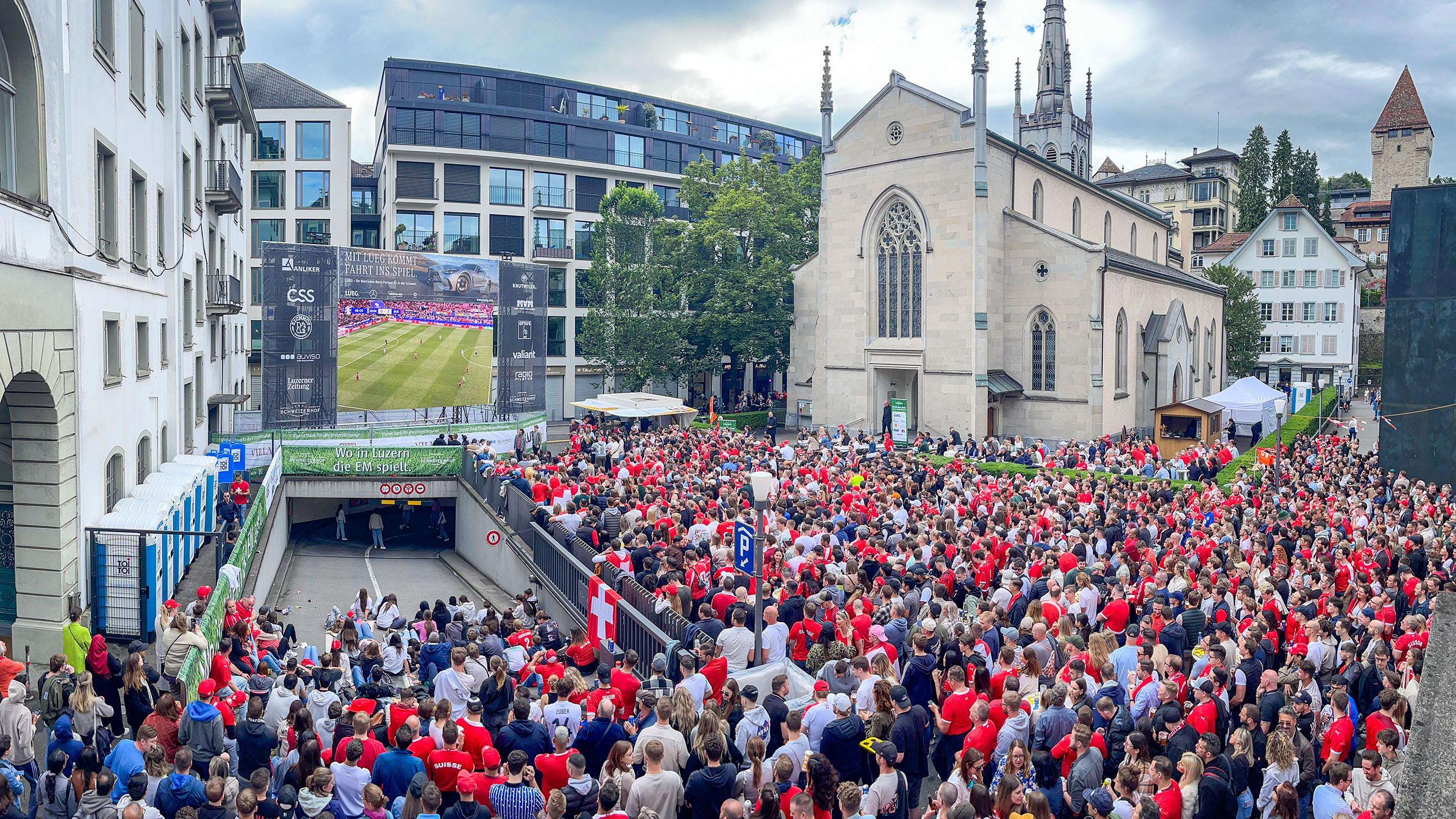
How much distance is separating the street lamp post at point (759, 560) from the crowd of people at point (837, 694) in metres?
0.15

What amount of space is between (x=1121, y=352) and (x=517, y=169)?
1389 inches

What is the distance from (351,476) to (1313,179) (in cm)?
8717

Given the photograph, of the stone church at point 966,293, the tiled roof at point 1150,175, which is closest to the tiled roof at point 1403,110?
the tiled roof at point 1150,175

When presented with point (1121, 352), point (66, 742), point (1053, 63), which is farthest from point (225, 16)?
point (1053, 63)

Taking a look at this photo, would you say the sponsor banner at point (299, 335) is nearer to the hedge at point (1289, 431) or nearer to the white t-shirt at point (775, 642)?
the white t-shirt at point (775, 642)

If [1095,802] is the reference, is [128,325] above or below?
above

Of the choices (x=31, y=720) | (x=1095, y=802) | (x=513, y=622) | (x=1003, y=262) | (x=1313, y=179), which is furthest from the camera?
(x=1313, y=179)

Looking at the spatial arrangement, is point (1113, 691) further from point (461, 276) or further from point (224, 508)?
point (461, 276)

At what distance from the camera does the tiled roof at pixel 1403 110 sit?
278 feet

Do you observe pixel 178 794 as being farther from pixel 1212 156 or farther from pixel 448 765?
pixel 1212 156

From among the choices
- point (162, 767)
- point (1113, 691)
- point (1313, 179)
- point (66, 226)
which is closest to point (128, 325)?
point (66, 226)

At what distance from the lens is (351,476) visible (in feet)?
93.0

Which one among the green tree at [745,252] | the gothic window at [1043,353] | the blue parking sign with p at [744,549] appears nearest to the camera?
the blue parking sign with p at [744,549]

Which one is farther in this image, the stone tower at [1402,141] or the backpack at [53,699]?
the stone tower at [1402,141]
